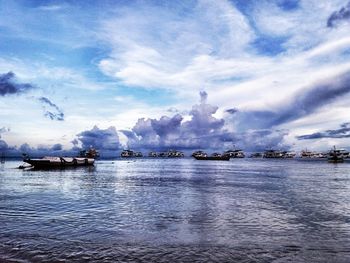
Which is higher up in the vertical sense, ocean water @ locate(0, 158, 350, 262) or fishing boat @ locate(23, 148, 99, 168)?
fishing boat @ locate(23, 148, 99, 168)

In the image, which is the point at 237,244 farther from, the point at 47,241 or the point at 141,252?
the point at 47,241

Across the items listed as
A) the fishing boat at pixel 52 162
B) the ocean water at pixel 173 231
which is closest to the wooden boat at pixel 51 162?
the fishing boat at pixel 52 162

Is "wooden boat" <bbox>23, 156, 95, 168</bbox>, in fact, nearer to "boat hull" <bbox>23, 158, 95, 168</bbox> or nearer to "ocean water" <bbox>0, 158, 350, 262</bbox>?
"boat hull" <bbox>23, 158, 95, 168</bbox>

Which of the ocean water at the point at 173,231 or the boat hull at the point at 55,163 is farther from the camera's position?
the boat hull at the point at 55,163

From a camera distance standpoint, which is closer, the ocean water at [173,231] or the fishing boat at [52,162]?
the ocean water at [173,231]

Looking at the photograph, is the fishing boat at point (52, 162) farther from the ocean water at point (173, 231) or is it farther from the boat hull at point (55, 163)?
the ocean water at point (173, 231)

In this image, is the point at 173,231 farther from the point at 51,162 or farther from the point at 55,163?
the point at 55,163

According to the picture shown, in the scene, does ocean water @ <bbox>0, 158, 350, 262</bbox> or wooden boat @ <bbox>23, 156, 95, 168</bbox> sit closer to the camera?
ocean water @ <bbox>0, 158, 350, 262</bbox>

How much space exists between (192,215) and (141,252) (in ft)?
32.5

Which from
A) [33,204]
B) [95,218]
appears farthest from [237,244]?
[33,204]

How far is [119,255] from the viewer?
14.5 metres

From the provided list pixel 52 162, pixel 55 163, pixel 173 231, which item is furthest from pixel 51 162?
pixel 173 231

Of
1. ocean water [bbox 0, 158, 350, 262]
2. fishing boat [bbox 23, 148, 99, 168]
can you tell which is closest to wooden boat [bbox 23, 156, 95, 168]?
fishing boat [bbox 23, 148, 99, 168]

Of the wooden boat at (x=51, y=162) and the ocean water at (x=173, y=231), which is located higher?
the wooden boat at (x=51, y=162)
